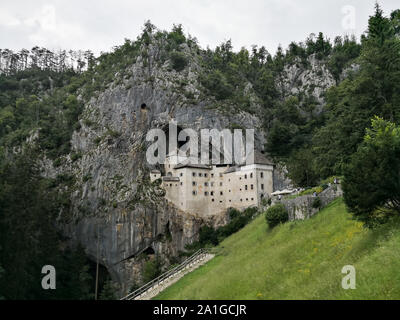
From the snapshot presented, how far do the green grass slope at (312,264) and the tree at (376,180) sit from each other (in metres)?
1.14

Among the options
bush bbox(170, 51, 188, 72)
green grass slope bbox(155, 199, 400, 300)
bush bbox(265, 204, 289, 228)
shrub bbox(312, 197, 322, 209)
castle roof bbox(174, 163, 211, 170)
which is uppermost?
bush bbox(170, 51, 188, 72)

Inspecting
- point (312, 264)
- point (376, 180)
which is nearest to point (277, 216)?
point (312, 264)

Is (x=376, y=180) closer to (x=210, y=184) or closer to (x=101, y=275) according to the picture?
(x=210, y=184)

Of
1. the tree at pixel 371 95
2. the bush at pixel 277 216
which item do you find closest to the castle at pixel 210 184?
the tree at pixel 371 95

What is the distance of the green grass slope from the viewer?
15.9m

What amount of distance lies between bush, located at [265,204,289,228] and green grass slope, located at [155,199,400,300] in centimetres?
94

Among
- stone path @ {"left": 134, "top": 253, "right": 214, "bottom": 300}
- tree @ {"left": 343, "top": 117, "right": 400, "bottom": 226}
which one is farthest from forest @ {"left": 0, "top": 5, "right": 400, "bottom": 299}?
stone path @ {"left": 134, "top": 253, "right": 214, "bottom": 300}

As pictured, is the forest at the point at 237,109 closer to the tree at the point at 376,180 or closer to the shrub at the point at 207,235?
the tree at the point at 376,180

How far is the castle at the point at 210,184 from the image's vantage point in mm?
63994

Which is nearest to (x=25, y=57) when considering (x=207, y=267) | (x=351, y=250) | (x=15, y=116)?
(x=15, y=116)

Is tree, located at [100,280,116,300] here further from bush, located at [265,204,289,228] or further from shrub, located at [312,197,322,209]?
shrub, located at [312,197,322,209]

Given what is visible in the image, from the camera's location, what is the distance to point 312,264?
22188 mm

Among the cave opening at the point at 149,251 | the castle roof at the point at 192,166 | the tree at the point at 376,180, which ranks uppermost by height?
the castle roof at the point at 192,166
